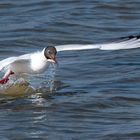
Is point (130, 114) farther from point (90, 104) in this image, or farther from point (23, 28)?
point (23, 28)

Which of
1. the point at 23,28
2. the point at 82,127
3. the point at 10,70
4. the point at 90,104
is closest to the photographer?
the point at 82,127

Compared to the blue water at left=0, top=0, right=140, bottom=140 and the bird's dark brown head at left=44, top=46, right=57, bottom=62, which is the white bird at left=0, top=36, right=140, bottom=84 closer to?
the bird's dark brown head at left=44, top=46, right=57, bottom=62

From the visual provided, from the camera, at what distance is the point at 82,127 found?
11023 mm

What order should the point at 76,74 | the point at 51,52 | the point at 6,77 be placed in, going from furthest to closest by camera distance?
the point at 76,74, the point at 6,77, the point at 51,52

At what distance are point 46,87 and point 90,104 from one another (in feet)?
4.68

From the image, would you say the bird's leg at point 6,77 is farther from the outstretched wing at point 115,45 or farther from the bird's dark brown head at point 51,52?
the outstretched wing at point 115,45

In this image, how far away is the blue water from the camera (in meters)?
11.0

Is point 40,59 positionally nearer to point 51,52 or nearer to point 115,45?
point 51,52

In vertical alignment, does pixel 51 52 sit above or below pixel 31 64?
above

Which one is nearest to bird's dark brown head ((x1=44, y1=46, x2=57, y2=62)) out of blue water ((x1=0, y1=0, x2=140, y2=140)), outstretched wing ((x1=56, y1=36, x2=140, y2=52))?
outstretched wing ((x1=56, y1=36, x2=140, y2=52))

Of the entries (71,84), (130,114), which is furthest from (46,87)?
(130,114)

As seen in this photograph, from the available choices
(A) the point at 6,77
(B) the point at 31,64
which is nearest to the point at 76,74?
(B) the point at 31,64

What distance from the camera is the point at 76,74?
47.2ft

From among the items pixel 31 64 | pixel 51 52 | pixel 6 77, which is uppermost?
pixel 51 52
